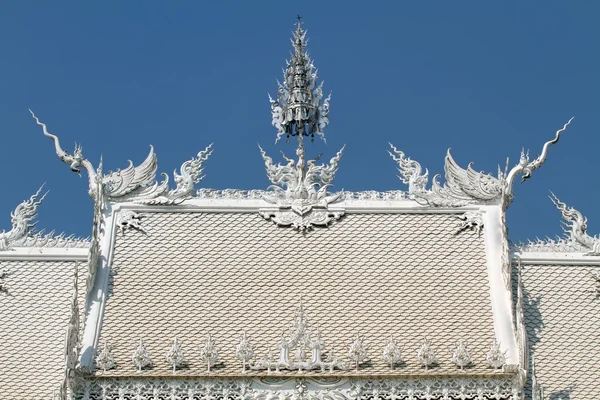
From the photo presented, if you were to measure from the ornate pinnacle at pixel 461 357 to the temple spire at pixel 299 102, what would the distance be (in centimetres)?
657

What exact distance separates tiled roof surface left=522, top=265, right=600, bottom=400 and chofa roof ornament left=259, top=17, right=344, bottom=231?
438cm

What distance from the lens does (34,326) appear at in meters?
31.6

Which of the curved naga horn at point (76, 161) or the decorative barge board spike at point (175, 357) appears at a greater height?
the curved naga horn at point (76, 161)

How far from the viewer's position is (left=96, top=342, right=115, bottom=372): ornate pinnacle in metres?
29.9

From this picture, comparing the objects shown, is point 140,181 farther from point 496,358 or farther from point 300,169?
point 496,358

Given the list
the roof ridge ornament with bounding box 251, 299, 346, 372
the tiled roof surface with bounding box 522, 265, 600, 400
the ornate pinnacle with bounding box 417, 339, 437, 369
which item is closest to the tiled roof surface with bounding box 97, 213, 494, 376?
the ornate pinnacle with bounding box 417, 339, 437, 369

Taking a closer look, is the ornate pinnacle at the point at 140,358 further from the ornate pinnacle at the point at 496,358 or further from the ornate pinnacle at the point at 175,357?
the ornate pinnacle at the point at 496,358

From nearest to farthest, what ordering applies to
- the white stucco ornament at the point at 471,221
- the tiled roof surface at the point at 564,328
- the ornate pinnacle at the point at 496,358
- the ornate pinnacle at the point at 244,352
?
the ornate pinnacle at the point at 244,352 → the ornate pinnacle at the point at 496,358 → the tiled roof surface at the point at 564,328 → the white stucco ornament at the point at 471,221

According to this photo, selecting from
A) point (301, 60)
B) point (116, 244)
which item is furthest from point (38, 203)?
point (301, 60)

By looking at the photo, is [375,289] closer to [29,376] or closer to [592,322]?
[592,322]

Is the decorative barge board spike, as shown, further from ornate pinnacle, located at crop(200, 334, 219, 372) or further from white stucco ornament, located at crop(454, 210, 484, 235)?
white stucco ornament, located at crop(454, 210, 484, 235)

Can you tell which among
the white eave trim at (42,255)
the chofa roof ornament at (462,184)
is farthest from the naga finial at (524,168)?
the white eave trim at (42,255)

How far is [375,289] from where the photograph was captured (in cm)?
3181

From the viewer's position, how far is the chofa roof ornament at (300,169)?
3303 cm
